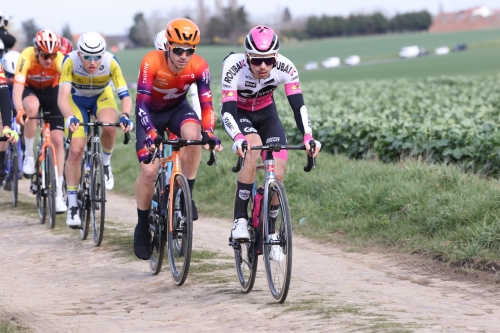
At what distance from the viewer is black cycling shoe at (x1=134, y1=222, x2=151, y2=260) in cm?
760

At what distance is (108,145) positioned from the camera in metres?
9.84

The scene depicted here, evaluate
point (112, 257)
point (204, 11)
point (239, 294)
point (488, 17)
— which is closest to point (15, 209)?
point (112, 257)

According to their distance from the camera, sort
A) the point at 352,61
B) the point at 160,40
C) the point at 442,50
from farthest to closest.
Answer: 1. the point at 442,50
2. the point at 352,61
3. the point at 160,40

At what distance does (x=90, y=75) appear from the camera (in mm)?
9305

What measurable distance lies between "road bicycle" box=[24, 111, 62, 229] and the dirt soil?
96cm

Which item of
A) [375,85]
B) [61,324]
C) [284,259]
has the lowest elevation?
[61,324]

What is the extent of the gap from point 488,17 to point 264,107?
140 m

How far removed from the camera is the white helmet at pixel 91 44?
891 centimetres

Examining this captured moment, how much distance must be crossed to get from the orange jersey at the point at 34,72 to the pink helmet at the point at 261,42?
5.09 meters

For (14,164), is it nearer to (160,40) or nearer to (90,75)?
(90,75)

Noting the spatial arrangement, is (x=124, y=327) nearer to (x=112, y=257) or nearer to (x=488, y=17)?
(x=112, y=257)

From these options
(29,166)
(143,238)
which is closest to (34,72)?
(29,166)

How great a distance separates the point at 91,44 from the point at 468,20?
136m

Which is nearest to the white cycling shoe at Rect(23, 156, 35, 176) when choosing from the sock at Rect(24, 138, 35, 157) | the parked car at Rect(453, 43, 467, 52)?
the sock at Rect(24, 138, 35, 157)
